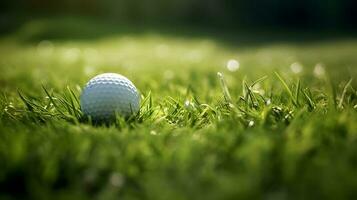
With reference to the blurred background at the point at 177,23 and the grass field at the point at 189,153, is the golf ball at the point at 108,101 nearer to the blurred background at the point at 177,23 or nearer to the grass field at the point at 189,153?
the grass field at the point at 189,153

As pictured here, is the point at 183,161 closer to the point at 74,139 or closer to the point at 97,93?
the point at 74,139

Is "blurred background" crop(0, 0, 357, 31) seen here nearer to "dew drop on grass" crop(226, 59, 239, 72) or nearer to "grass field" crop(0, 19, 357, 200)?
"dew drop on grass" crop(226, 59, 239, 72)

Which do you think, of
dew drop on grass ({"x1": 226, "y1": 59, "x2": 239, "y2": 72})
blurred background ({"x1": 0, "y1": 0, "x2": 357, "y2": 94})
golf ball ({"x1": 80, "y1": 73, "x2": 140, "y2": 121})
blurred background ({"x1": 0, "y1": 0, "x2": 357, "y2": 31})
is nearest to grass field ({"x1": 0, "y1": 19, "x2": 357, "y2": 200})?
golf ball ({"x1": 80, "y1": 73, "x2": 140, "y2": 121})

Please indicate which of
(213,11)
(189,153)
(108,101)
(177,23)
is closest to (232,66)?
(108,101)

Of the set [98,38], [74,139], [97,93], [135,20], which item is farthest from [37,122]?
[135,20]

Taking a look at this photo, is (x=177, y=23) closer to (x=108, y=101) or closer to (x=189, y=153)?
(x=108, y=101)

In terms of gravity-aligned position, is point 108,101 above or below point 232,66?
above
